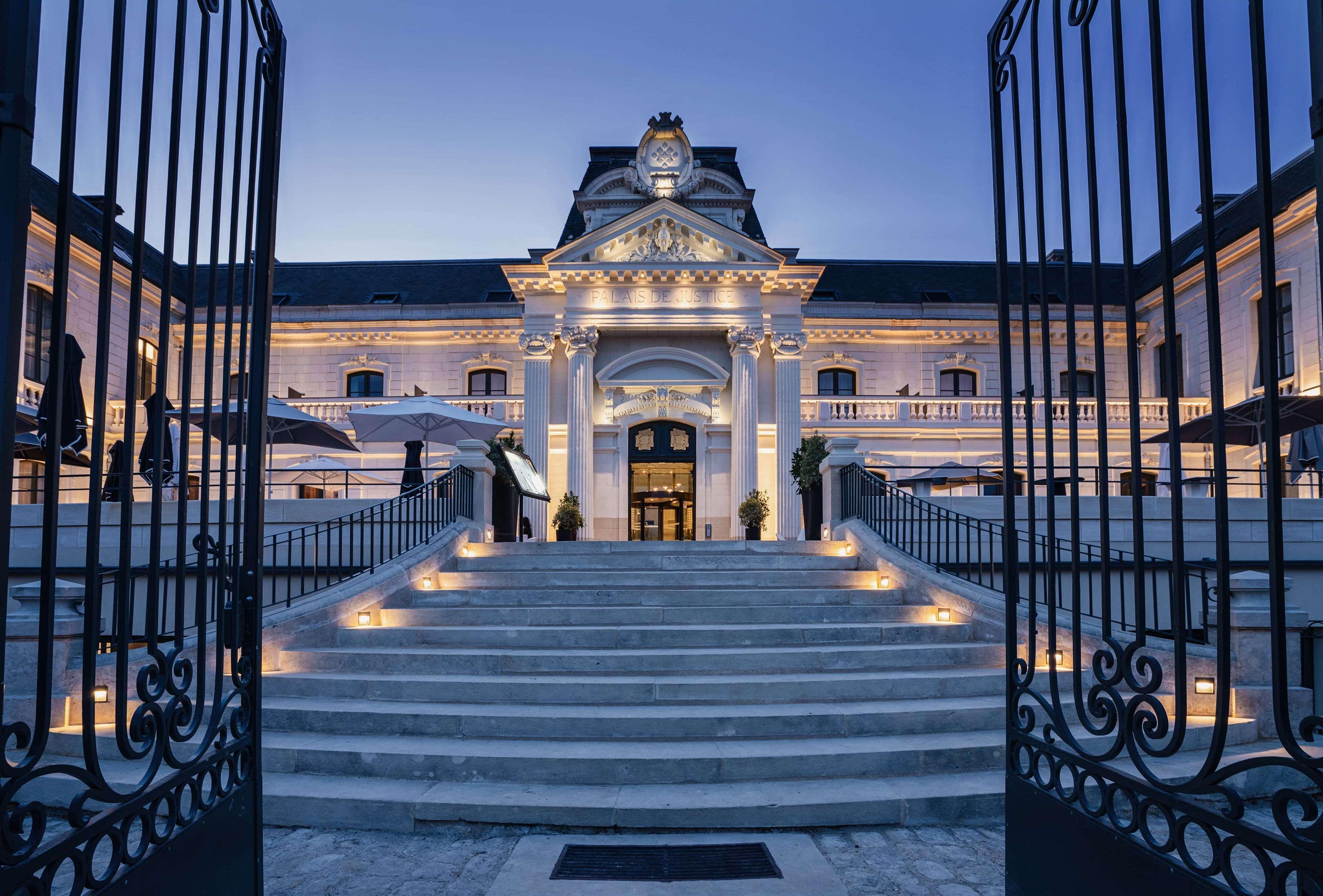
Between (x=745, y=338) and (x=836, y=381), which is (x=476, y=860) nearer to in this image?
(x=745, y=338)

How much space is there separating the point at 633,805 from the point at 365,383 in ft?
92.9

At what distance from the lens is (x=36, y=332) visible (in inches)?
901

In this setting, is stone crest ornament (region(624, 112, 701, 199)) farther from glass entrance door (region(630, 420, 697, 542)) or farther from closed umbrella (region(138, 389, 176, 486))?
closed umbrella (region(138, 389, 176, 486))

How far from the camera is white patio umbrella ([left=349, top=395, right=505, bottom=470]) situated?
16797 mm

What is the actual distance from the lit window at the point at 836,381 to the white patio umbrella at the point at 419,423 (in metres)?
15.6

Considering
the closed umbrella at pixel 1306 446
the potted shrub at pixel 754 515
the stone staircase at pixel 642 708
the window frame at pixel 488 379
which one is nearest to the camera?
the stone staircase at pixel 642 708

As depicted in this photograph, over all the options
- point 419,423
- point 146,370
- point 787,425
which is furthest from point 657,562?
point 146,370

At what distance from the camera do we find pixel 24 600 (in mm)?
7531

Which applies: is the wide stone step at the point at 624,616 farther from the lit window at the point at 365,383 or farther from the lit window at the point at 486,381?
the lit window at the point at 365,383

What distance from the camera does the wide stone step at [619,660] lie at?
27.0 ft

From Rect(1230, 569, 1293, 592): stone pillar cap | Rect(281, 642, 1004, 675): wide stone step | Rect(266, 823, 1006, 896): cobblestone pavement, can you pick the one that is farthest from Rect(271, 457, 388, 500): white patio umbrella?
Rect(1230, 569, 1293, 592): stone pillar cap

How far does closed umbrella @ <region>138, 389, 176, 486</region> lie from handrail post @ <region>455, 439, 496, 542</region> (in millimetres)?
4054

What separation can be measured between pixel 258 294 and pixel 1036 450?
22.6m

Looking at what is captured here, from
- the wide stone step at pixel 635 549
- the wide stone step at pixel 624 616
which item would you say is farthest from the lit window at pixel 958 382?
the wide stone step at pixel 624 616
